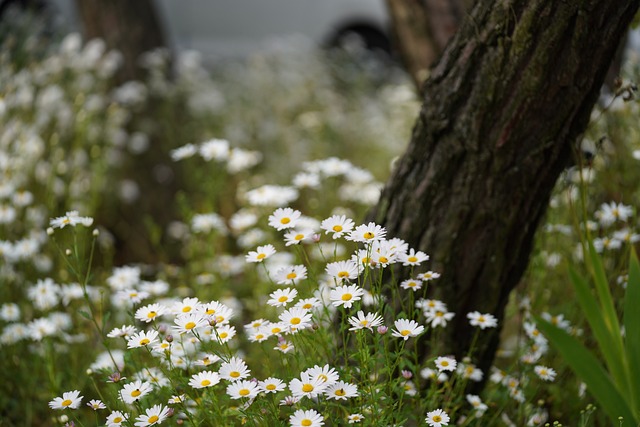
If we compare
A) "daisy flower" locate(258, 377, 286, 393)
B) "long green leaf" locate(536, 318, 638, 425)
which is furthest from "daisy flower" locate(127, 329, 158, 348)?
Answer: "long green leaf" locate(536, 318, 638, 425)

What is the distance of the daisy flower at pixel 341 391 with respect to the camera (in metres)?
1.56

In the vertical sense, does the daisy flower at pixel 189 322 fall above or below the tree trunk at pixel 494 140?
below

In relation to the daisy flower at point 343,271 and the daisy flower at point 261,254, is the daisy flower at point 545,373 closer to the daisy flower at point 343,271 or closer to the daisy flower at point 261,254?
the daisy flower at point 343,271

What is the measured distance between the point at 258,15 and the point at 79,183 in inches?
234

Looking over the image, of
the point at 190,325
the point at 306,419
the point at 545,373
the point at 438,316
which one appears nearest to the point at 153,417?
the point at 190,325

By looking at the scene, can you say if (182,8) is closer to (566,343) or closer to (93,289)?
(93,289)

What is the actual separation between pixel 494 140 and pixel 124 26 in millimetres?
3350

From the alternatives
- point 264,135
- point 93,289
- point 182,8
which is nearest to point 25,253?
point 93,289

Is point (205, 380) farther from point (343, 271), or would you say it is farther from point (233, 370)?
point (343, 271)

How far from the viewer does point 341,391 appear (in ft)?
5.21

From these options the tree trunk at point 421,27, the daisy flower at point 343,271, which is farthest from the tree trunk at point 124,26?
the daisy flower at point 343,271

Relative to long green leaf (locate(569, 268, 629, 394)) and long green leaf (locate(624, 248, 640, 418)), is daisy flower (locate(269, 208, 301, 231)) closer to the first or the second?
long green leaf (locate(569, 268, 629, 394))

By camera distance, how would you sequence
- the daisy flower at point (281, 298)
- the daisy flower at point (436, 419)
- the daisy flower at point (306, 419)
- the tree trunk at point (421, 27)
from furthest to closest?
the tree trunk at point (421, 27) < the daisy flower at point (281, 298) < the daisy flower at point (436, 419) < the daisy flower at point (306, 419)

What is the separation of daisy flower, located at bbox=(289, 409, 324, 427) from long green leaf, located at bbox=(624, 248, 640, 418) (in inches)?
31.6
